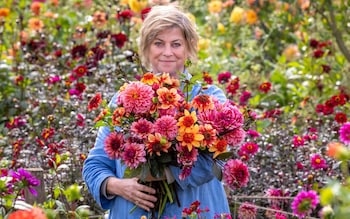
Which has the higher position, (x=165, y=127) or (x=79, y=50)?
(x=79, y=50)

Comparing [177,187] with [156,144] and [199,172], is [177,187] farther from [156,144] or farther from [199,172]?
[156,144]

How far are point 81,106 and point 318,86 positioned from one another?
1.64 metres

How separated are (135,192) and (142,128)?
0.83 ft

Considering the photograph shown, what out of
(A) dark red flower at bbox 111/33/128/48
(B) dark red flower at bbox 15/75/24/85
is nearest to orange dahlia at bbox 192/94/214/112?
(A) dark red flower at bbox 111/33/128/48

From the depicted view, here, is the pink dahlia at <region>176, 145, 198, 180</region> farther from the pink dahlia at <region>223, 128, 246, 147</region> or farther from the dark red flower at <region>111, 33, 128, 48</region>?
the dark red flower at <region>111, 33, 128, 48</region>

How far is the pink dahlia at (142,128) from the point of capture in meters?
2.22

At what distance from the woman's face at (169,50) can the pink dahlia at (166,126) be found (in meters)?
0.43

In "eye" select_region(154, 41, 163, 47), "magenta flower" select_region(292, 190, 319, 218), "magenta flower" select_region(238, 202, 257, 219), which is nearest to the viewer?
"magenta flower" select_region(292, 190, 319, 218)

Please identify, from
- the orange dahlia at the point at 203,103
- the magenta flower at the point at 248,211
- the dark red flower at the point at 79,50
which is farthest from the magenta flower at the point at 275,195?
the dark red flower at the point at 79,50

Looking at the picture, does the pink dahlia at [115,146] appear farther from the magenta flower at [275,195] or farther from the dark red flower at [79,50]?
the dark red flower at [79,50]

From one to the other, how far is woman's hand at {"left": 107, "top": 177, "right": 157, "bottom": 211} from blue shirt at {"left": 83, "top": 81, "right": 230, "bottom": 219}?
59 mm

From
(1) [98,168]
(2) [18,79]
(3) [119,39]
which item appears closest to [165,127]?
(1) [98,168]

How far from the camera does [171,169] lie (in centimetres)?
233

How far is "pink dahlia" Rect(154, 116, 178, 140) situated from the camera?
86.7 inches
